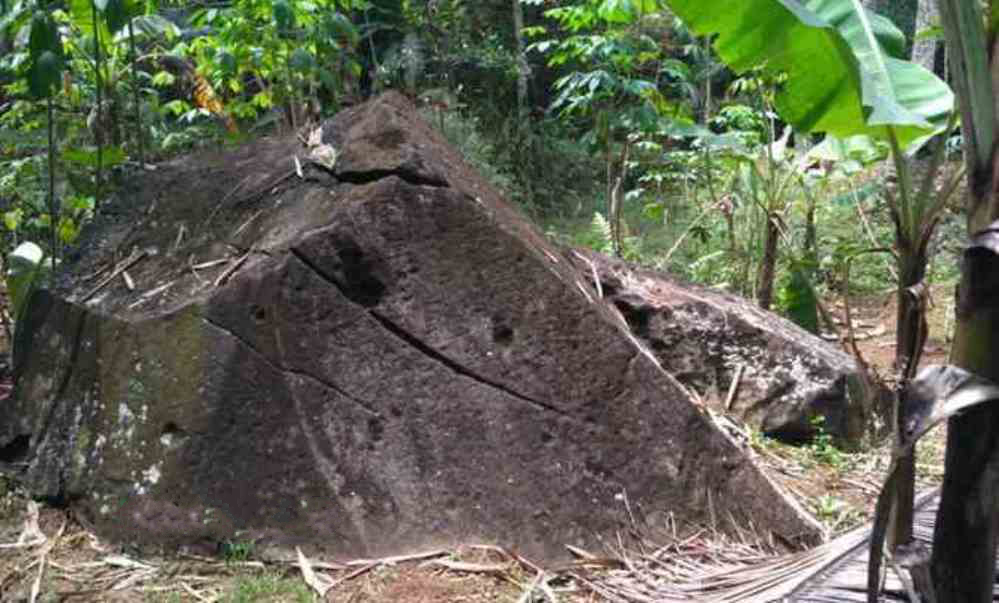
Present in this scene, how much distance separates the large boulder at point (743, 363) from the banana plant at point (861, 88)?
6.97 ft

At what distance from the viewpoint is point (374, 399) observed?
345 centimetres

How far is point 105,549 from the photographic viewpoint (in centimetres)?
329

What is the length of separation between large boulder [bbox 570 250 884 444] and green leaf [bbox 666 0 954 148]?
214cm

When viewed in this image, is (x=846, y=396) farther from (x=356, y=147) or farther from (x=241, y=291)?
(x=241, y=291)

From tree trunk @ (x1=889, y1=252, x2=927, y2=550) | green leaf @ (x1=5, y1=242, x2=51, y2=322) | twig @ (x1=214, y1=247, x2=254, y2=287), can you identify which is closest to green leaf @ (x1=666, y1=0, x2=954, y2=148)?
tree trunk @ (x1=889, y1=252, x2=927, y2=550)

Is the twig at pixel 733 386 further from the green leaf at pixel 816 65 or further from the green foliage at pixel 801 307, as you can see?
the green leaf at pixel 816 65

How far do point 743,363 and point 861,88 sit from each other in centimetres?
279

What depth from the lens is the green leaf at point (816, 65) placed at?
2.52 meters

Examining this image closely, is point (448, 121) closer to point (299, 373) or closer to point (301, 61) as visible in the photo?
point (301, 61)

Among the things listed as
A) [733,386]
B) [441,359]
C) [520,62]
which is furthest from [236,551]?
[520,62]

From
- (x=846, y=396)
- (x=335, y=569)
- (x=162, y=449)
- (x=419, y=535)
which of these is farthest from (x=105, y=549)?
(x=846, y=396)

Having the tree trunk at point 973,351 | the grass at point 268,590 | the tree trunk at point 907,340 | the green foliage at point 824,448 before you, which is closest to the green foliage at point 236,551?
the grass at point 268,590

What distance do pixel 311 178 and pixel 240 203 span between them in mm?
329

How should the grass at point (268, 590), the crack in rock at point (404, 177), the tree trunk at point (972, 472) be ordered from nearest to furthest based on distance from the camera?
the tree trunk at point (972, 472), the grass at point (268, 590), the crack in rock at point (404, 177)
